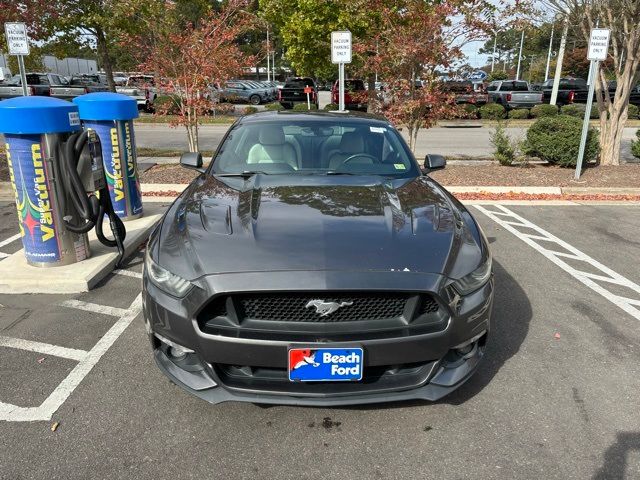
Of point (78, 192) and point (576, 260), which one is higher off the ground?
point (78, 192)

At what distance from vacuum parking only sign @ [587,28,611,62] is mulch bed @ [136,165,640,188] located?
2174mm

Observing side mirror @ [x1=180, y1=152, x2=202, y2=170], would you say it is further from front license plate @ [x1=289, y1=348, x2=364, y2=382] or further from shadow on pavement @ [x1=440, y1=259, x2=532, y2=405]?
shadow on pavement @ [x1=440, y1=259, x2=532, y2=405]

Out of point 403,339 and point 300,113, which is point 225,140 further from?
point 403,339

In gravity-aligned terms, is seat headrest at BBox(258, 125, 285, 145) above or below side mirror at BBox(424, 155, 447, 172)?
above

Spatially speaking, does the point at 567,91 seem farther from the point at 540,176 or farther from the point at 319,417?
the point at 319,417

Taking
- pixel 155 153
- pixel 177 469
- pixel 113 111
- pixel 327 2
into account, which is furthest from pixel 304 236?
pixel 327 2

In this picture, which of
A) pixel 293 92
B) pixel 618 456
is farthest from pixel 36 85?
pixel 618 456

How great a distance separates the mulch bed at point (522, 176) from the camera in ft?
30.6

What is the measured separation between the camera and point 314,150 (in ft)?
13.6

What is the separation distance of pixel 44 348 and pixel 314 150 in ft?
8.01

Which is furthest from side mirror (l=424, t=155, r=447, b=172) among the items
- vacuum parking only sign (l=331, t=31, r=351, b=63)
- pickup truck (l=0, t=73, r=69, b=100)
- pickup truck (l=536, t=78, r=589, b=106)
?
pickup truck (l=536, t=78, r=589, b=106)

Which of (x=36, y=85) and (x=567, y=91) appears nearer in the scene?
(x=36, y=85)

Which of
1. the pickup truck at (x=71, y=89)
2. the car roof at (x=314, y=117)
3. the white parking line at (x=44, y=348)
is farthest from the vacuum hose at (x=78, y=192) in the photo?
the pickup truck at (x=71, y=89)

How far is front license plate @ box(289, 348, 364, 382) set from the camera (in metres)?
2.38
